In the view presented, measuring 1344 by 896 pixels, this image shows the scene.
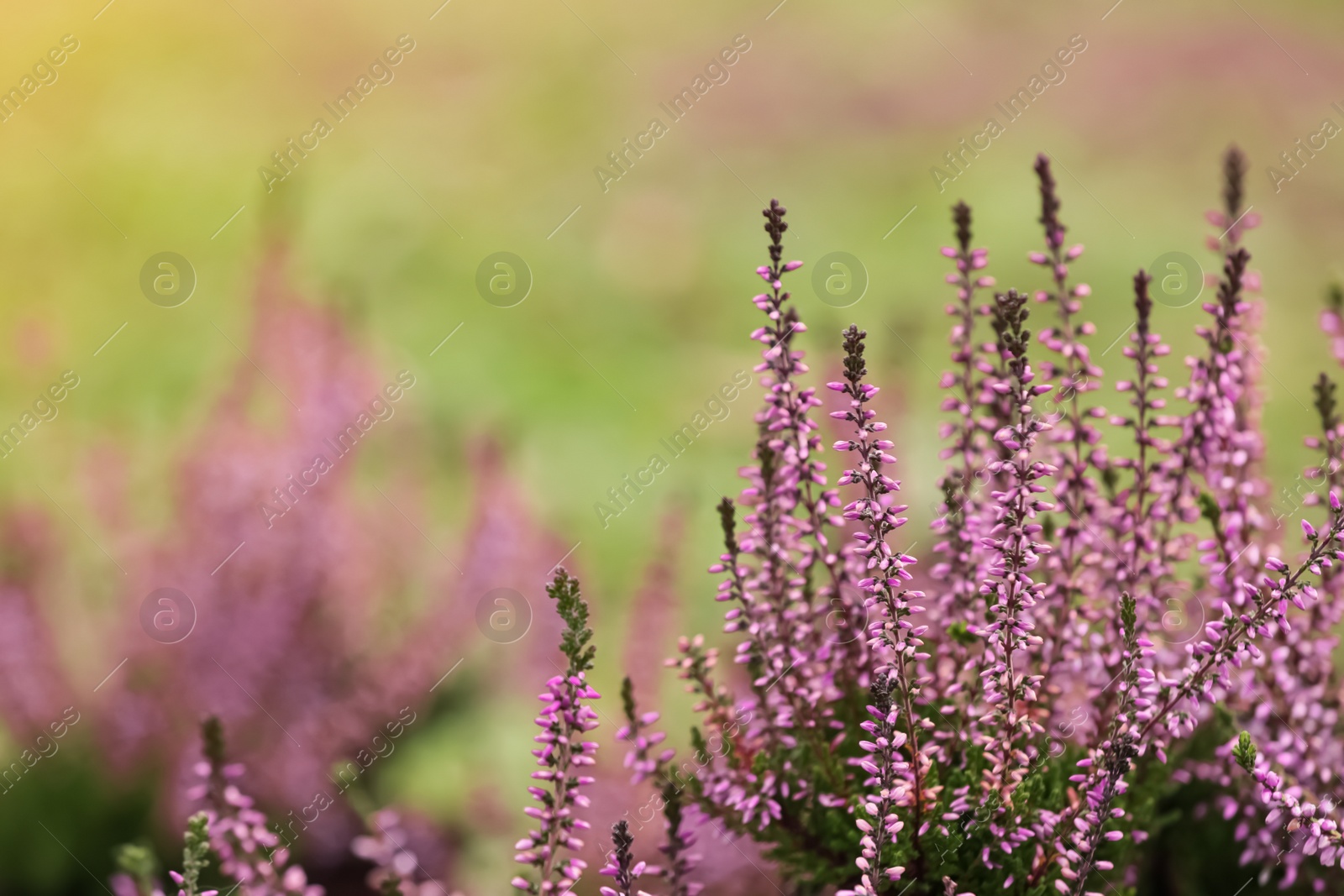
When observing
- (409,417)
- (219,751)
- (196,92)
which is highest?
(196,92)

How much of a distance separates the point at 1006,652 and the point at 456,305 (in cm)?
683

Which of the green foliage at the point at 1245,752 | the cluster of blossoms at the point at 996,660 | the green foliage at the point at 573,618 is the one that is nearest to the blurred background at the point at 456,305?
the cluster of blossoms at the point at 996,660

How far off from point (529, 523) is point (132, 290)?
19.8ft

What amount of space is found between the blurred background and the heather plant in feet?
1.69

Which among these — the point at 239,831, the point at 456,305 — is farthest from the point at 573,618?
the point at 456,305

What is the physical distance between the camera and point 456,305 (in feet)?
25.7

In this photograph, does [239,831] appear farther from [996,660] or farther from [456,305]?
[456,305]

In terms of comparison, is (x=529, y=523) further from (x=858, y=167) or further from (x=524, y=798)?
(x=858, y=167)

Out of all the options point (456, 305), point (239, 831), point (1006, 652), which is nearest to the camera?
point (1006, 652)

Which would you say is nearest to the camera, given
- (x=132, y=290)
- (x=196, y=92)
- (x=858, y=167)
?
(x=132, y=290)

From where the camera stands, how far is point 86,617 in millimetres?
3662

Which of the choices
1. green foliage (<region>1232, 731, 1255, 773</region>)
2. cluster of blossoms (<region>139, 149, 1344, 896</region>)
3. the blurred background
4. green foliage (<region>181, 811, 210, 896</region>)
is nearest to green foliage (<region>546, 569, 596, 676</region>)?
cluster of blossoms (<region>139, 149, 1344, 896</region>)

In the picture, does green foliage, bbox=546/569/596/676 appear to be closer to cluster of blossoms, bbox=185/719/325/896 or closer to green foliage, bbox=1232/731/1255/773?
cluster of blossoms, bbox=185/719/325/896

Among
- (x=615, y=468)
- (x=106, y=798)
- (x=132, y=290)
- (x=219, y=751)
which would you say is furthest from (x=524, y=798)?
(x=132, y=290)
